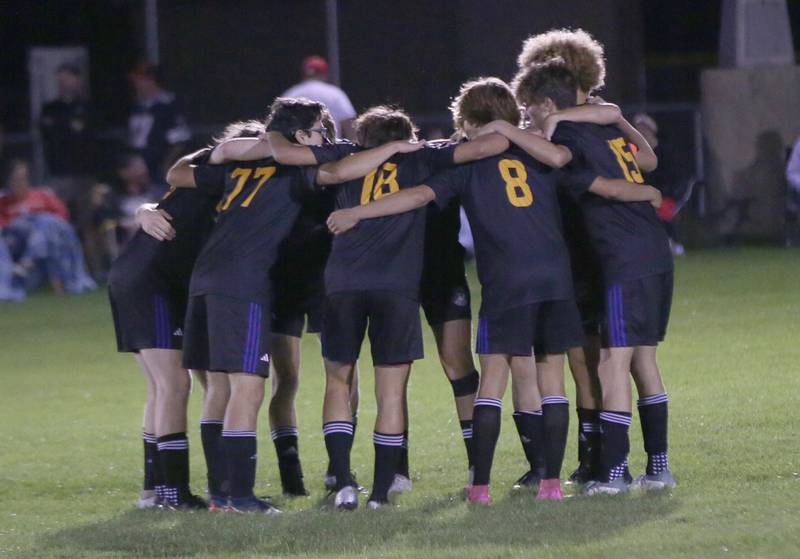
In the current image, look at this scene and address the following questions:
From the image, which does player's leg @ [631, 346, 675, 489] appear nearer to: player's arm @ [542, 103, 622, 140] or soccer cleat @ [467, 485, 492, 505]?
soccer cleat @ [467, 485, 492, 505]

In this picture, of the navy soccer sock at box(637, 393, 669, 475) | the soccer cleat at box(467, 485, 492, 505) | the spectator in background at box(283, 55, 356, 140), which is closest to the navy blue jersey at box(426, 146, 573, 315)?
the navy soccer sock at box(637, 393, 669, 475)

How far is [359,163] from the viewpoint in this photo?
22.6 feet

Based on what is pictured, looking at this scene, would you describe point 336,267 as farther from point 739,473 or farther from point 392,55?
point 392,55

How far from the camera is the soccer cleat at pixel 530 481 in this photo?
7.32 meters

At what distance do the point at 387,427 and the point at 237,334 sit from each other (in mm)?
792

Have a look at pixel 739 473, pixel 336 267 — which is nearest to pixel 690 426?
pixel 739 473

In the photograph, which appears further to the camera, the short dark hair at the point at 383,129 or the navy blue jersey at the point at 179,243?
the navy blue jersey at the point at 179,243

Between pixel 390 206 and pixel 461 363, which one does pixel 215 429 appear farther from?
pixel 390 206

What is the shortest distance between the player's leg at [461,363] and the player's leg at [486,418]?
1.93 ft

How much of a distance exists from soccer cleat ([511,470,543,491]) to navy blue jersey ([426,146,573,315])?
0.94 meters

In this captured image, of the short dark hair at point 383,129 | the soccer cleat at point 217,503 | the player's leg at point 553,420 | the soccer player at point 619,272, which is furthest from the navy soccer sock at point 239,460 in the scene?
the soccer player at point 619,272

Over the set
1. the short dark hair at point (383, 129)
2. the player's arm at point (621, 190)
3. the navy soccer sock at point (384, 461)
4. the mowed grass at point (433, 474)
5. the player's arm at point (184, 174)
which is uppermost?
the short dark hair at point (383, 129)

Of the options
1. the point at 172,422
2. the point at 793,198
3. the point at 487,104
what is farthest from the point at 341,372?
the point at 793,198

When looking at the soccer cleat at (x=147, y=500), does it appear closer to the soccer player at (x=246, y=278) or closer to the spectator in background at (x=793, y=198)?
the soccer player at (x=246, y=278)
